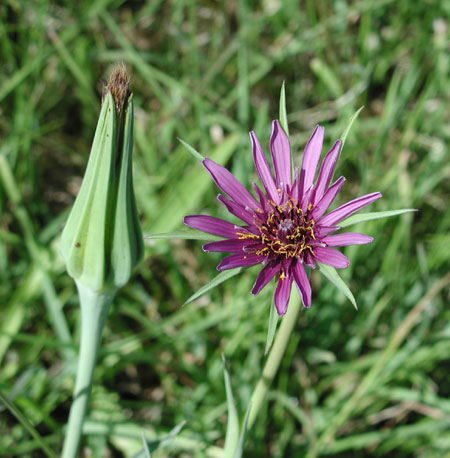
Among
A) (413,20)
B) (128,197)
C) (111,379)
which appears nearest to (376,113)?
(413,20)

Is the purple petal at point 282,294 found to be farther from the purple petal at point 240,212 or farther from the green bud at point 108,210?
the green bud at point 108,210

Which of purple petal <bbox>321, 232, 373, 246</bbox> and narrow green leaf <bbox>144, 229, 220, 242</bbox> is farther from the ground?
purple petal <bbox>321, 232, 373, 246</bbox>

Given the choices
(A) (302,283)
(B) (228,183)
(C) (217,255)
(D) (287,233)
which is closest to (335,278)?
(A) (302,283)

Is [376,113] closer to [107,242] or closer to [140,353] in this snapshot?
[140,353]

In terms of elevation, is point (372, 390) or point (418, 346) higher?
point (418, 346)

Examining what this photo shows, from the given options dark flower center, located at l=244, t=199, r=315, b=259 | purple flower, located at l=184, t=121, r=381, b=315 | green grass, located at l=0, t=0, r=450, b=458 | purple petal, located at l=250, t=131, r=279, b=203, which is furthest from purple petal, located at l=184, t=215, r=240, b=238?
green grass, located at l=0, t=0, r=450, b=458

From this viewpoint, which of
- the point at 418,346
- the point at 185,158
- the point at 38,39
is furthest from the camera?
the point at 38,39

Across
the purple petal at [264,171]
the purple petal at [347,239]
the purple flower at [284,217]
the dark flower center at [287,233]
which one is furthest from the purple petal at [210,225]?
the purple petal at [347,239]

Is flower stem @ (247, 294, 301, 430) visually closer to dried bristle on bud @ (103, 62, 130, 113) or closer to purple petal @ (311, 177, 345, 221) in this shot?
purple petal @ (311, 177, 345, 221)
